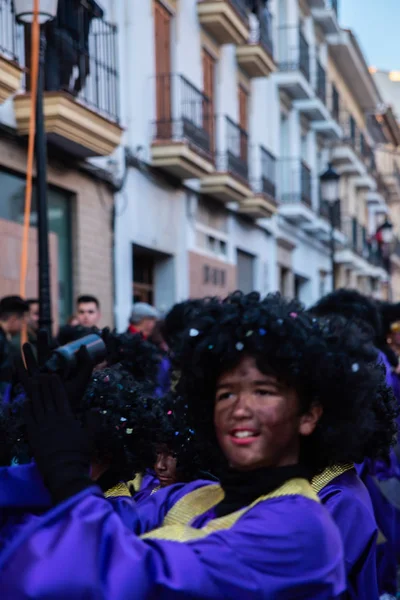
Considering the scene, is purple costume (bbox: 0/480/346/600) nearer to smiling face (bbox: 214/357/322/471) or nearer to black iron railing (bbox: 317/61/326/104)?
smiling face (bbox: 214/357/322/471)

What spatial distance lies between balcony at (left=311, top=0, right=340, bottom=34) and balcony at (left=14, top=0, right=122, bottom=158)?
15.4 metres

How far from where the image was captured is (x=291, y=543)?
6.36ft

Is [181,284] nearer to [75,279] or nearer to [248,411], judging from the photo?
[75,279]

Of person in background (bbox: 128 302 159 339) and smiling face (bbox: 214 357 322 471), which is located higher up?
person in background (bbox: 128 302 159 339)

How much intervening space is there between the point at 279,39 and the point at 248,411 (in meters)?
22.6

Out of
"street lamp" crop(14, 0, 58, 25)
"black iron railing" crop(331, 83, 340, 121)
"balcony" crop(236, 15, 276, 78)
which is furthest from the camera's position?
"black iron railing" crop(331, 83, 340, 121)

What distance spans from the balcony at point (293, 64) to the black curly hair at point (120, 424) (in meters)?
20.8

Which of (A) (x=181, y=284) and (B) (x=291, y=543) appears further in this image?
(A) (x=181, y=284)

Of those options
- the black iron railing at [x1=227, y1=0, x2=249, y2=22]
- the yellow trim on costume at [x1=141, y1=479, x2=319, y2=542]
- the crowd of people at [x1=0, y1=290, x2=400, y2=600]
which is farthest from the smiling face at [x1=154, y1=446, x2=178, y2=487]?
the black iron railing at [x1=227, y1=0, x2=249, y2=22]

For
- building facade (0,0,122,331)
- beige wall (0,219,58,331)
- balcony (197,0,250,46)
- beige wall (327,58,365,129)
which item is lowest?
beige wall (0,219,58,331)

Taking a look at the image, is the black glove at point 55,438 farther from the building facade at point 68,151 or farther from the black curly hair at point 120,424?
the building facade at point 68,151

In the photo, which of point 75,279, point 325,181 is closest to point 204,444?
point 75,279

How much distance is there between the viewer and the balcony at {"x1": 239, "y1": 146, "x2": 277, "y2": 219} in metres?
19.3

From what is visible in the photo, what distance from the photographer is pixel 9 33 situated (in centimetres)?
1055
